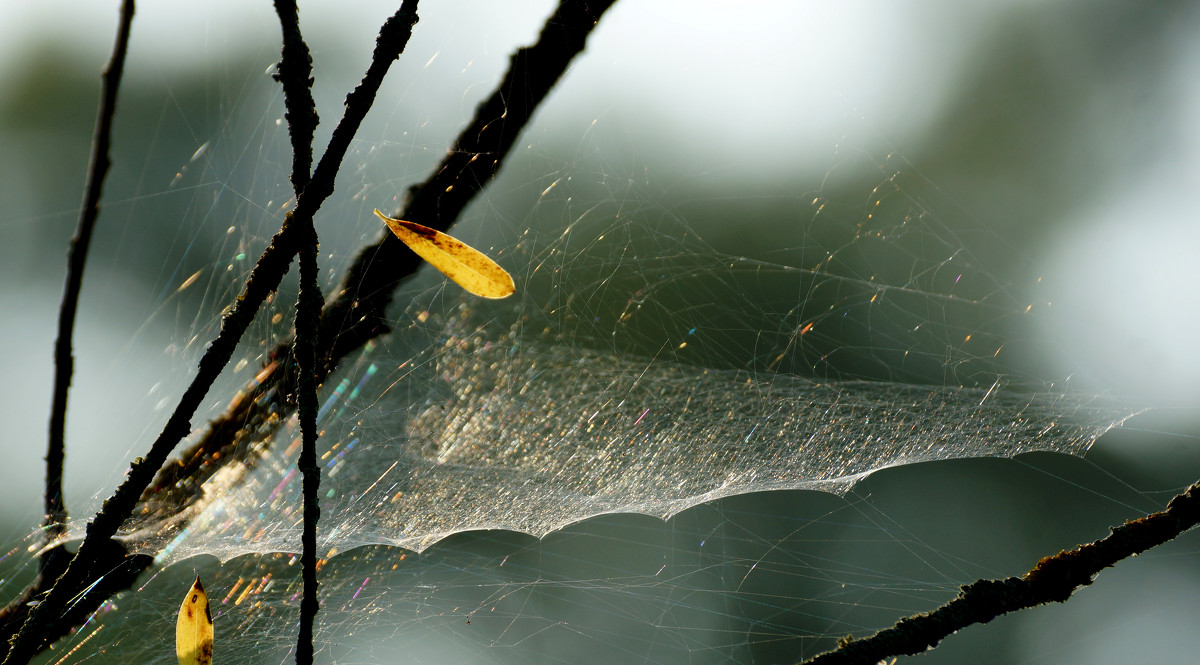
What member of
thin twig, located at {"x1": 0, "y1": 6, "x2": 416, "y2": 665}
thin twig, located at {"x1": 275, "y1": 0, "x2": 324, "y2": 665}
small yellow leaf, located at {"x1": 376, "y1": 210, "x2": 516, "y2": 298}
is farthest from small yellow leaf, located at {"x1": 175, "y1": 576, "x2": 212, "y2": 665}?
small yellow leaf, located at {"x1": 376, "y1": 210, "x2": 516, "y2": 298}

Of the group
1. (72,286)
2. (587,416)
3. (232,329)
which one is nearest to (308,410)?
(232,329)

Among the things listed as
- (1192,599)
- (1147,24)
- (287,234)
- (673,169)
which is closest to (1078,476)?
(1192,599)

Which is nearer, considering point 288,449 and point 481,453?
point 288,449

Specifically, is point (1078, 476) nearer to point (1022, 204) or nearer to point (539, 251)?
point (1022, 204)

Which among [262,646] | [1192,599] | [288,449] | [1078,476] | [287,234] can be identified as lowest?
[1192,599]

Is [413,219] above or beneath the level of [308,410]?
above

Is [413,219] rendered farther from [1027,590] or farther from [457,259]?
[1027,590]

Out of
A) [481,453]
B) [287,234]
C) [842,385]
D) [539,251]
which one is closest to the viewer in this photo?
[287,234]
